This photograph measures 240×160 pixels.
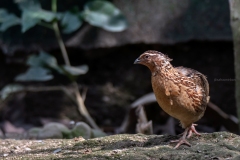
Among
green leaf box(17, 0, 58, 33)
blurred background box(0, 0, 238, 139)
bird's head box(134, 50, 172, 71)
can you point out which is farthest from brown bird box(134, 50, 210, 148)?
green leaf box(17, 0, 58, 33)

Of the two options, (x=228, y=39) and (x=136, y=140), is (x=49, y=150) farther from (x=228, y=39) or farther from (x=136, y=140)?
(x=228, y=39)

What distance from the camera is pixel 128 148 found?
12.0ft

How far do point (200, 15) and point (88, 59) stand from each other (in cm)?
155

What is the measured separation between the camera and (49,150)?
388 centimetres

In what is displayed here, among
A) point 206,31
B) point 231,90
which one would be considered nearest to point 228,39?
point 206,31

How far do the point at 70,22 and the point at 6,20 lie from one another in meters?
0.75

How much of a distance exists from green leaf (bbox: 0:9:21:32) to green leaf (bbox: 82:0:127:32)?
31.9 inches

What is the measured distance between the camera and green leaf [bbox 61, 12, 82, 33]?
621 centimetres

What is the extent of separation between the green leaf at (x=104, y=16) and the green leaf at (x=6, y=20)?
810 mm

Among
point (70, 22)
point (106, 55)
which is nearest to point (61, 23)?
point (70, 22)

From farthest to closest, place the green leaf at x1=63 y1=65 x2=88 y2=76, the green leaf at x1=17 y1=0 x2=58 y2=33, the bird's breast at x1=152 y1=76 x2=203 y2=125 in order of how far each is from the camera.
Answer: the green leaf at x1=63 y1=65 x2=88 y2=76 → the green leaf at x1=17 y1=0 x2=58 y2=33 → the bird's breast at x1=152 y1=76 x2=203 y2=125

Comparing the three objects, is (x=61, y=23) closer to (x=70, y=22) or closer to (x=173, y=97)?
(x=70, y=22)

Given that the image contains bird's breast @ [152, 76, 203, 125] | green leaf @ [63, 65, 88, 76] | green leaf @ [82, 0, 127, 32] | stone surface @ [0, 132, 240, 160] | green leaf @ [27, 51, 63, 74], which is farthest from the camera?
green leaf @ [82, 0, 127, 32]

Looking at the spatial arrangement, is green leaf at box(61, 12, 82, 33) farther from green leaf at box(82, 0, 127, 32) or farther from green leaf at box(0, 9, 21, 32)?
green leaf at box(0, 9, 21, 32)
